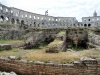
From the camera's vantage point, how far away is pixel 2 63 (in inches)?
349

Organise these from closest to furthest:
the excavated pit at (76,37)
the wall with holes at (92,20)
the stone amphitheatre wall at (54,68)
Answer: the stone amphitheatre wall at (54,68) < the excavated pit at (76,37) < the wall with holes at (92,20)

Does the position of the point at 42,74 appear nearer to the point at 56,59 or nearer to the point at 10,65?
the point at 56,59

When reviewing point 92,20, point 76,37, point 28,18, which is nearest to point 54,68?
point 76,37

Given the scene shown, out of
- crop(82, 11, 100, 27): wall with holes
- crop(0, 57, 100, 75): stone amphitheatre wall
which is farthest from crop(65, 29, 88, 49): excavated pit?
crop(82, 11, 100, 27): wall with holes

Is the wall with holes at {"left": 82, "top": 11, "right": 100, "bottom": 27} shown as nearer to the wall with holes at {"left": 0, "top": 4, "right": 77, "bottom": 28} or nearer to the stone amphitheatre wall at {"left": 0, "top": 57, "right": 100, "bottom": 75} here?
the wall with holes at {"left": 0, "top": 4, "right": 77, "bottom": 28}

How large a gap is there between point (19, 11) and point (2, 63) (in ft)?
126

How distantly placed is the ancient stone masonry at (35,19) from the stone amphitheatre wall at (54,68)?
24.2 meters

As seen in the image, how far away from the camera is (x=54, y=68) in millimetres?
7754

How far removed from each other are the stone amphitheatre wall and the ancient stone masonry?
24.2 metres

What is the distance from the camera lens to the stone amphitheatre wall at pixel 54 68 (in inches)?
293

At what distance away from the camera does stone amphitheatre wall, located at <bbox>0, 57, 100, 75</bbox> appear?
7.43m

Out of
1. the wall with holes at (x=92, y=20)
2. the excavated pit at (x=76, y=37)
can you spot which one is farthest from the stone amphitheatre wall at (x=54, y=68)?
the wall with holes at (x=92, y=20)

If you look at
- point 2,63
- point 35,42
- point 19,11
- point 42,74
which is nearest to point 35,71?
point 42,74

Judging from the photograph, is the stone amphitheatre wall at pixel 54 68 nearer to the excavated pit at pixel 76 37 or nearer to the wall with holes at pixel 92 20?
the excavated pit at pixel 76 37
